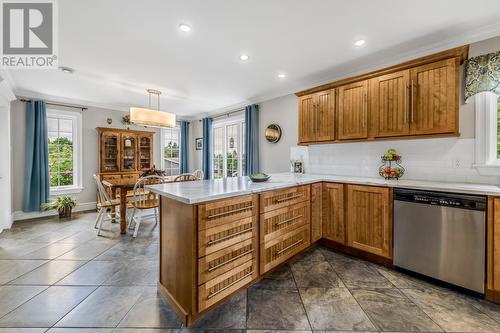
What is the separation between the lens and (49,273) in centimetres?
229

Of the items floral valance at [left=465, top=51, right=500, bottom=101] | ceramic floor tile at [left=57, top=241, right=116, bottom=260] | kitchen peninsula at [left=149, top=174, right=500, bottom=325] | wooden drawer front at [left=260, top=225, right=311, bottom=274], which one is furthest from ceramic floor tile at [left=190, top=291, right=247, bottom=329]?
floral valance at [left=465, top=51, right=500, bottom=101]

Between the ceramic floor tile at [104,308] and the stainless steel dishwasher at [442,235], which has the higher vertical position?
the stainless steel dishwasher at [442,235]

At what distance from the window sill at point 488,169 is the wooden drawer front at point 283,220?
1.82m

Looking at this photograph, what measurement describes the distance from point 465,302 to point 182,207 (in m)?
2.56

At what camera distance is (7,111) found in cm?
375

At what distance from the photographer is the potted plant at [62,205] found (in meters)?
4.31

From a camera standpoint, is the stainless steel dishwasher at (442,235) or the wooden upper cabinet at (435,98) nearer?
the stainless steel dishwasher at (442,235)

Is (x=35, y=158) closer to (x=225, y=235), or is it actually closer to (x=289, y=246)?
(x=225, y=235)

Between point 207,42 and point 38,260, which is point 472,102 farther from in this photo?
point 38,260

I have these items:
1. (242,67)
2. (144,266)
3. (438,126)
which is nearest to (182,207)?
(144,266)

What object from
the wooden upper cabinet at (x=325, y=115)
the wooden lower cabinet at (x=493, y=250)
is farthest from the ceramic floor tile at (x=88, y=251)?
the wooden lower cabinet at (x=493, y=250)

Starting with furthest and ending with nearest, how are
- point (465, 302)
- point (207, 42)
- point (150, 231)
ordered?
point (150, 231) < point (207, 42) < point (465, 302)

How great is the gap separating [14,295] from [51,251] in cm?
105

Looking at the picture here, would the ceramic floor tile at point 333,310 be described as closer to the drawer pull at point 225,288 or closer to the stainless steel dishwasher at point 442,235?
the drawer pull at point 225,288
